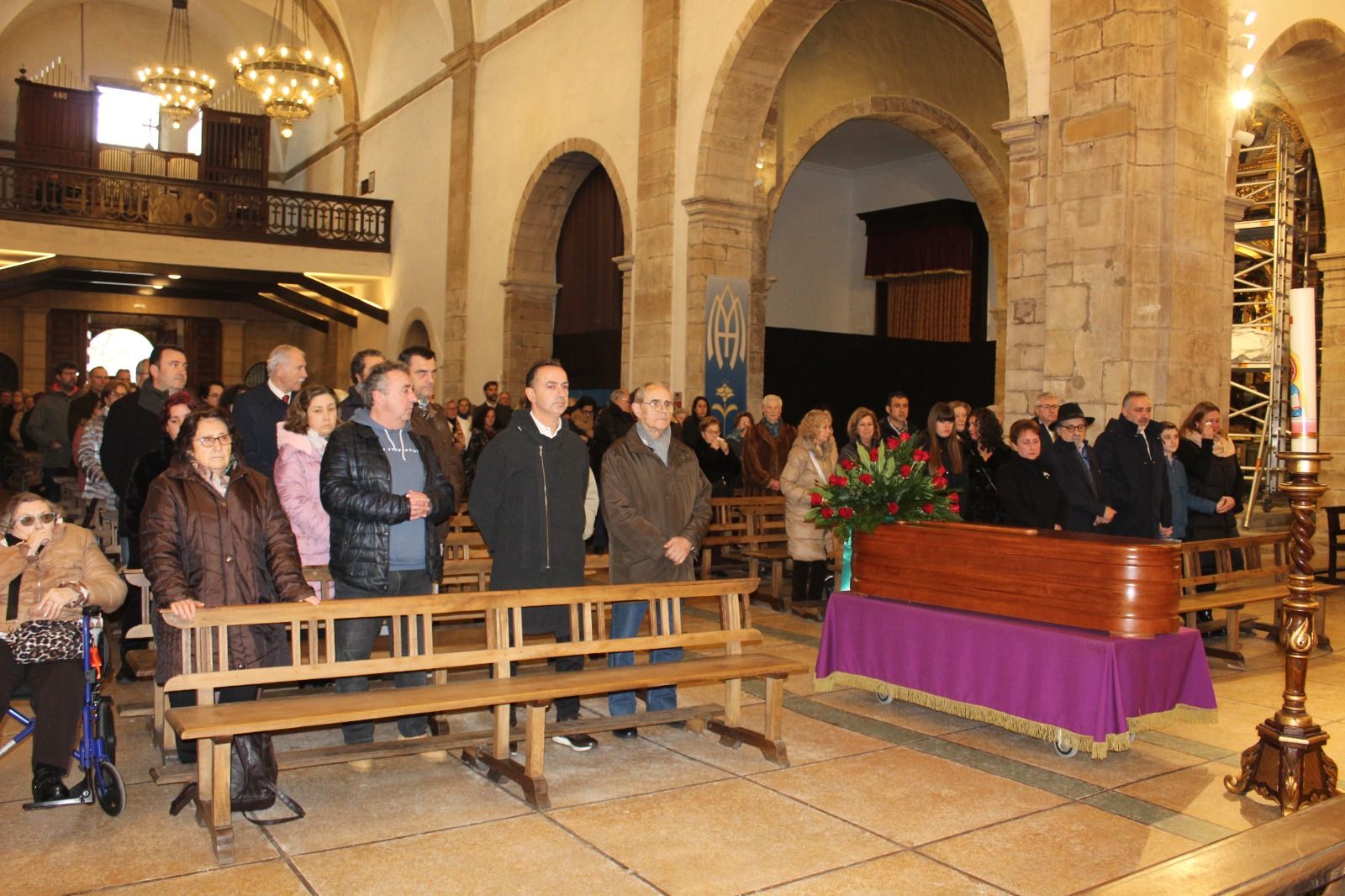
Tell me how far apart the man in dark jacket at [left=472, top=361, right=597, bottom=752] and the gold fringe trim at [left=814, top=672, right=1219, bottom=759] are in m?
1.53

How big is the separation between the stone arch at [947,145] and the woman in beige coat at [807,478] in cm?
756

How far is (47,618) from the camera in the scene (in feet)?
12.7

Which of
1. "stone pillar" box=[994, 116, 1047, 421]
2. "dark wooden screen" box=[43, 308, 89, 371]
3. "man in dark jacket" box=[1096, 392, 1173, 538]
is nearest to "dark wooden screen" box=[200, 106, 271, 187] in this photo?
"dark wooden screen" box=[43, 308, 89, 371]

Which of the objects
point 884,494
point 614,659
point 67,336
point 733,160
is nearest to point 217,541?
point 614,659

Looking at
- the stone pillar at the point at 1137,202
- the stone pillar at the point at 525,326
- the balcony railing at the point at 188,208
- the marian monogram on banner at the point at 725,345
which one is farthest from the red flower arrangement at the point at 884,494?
the balcony railing at the point at 188,208

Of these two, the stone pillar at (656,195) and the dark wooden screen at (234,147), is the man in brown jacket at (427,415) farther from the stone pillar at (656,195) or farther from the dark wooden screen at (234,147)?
the dark wooden screen at (234,147)

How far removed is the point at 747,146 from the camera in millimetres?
11734

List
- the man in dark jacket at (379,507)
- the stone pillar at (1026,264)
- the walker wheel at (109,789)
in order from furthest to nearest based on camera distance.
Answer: the stone pillar at (1026,264) → the man in dark jacket at (379,507) → the walker wheel at (109,789)

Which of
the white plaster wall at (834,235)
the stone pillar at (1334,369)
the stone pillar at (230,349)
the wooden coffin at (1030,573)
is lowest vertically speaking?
the wooden coffin at (1030,573)

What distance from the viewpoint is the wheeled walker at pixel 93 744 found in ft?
12.4

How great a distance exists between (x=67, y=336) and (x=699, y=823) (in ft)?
73.1

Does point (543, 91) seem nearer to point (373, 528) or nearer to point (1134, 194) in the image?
point (1134, 194)

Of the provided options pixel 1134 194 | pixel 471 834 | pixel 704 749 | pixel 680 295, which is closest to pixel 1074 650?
pixel 704 749

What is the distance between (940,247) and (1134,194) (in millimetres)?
11149
